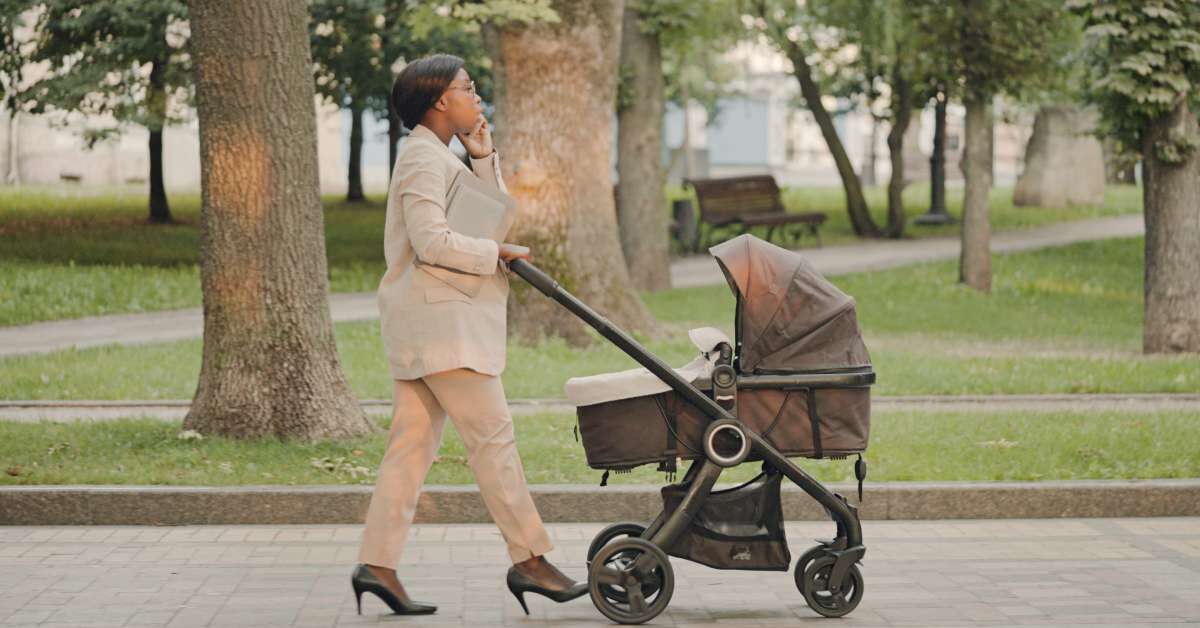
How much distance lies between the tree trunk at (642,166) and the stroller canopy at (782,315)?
15.0 meters

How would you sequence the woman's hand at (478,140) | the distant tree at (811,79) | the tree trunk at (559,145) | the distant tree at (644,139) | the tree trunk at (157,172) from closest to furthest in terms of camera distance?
the woman's hand at (478,140) < the tree trunk at (559,145) < the distant tree at (644,139) < the tree trunk at (157,172) < the distant tree at (811,79)

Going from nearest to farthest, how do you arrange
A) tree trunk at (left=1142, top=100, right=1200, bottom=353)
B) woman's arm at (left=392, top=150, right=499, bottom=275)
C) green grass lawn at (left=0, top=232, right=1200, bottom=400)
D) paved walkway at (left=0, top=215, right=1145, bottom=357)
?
woman's arm at (left=392, top=150, right=499, bottom=275) → green grass lawn at (left=0, top=232, right=1200, bottom=400) → tree trunk at (left=1142, top=100, right=1200, bottom=353) → paved walkway at (left=0, top=215, right=1145, bottom=357)

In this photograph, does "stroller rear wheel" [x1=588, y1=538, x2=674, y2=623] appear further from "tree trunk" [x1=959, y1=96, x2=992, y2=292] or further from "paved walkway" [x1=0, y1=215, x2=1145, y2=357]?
"tree trunk" [x1=959, y1=96, x2=992, y2=292]

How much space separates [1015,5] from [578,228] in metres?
8.82

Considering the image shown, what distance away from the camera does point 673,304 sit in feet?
64.9

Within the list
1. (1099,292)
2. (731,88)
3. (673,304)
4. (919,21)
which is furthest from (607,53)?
(731,88)

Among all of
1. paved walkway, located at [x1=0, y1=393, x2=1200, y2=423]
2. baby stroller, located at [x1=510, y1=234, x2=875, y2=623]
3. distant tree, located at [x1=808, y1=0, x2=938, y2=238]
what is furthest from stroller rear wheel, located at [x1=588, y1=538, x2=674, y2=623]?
distant tree, located at [x1=808, y1=0, x2=938, y2=238]

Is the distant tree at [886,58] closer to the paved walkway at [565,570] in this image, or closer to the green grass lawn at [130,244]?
the green grass lawn at [130,244]

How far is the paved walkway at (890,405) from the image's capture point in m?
11.3

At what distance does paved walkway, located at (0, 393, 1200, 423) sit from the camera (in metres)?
11.3

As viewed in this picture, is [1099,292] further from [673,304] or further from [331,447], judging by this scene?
[331,447]

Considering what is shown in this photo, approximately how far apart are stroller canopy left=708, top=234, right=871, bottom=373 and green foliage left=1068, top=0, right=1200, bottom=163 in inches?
388

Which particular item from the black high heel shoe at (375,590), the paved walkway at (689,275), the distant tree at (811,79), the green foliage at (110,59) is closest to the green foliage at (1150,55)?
the paved walkway at (689,275)

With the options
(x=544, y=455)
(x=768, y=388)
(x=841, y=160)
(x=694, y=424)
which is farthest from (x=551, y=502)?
(x=841, y=160)
